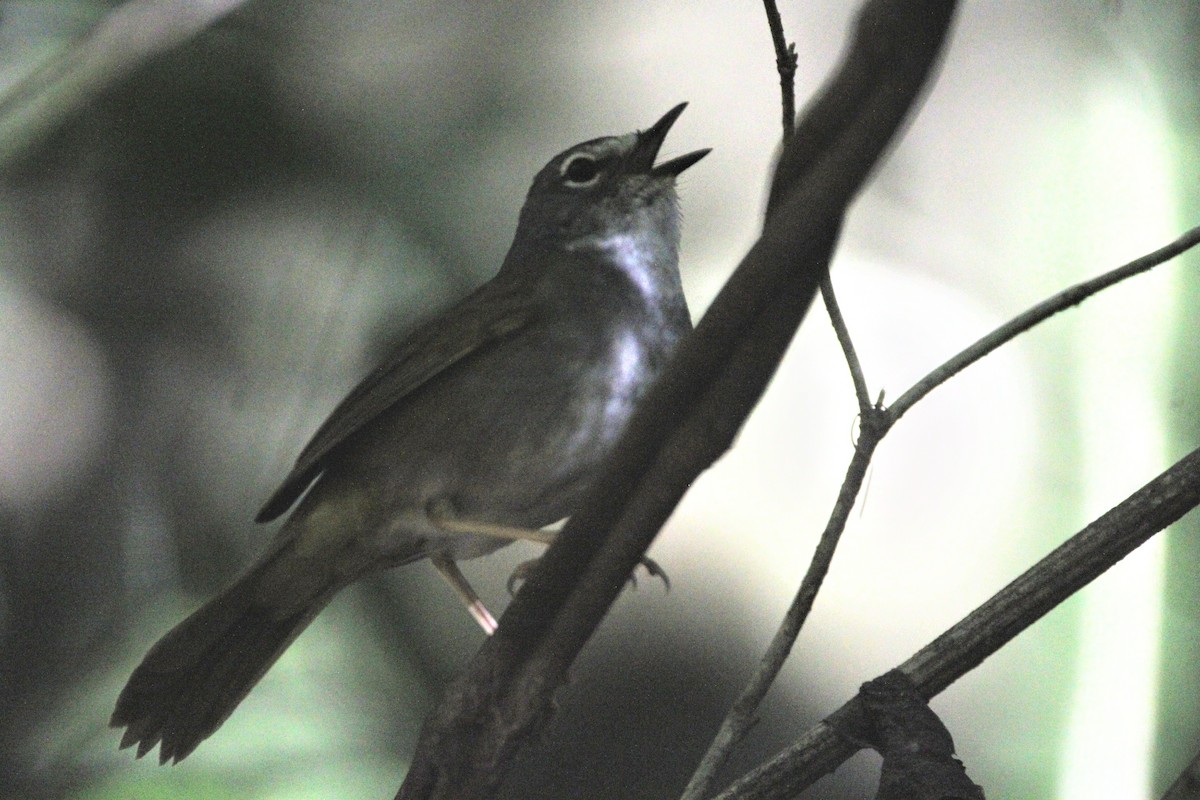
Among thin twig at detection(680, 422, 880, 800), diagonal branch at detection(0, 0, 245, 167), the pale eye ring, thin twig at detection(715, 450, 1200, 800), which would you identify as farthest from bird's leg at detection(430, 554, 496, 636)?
diagonal branch at detection(0, 0, 245, 167)

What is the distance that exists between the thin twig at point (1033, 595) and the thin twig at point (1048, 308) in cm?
21

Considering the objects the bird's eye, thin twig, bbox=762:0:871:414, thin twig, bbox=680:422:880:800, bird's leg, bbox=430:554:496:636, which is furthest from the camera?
the bird's eye

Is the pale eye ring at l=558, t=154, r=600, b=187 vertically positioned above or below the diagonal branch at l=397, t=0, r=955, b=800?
above

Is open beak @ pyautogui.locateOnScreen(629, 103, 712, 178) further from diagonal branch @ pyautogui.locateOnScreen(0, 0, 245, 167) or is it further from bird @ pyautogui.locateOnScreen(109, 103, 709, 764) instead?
diagonal branch @ pyautogui.locateOnScreen(0, 0, 245, 167)

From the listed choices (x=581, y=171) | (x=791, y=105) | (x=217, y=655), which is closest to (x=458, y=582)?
(x=217, y=655)

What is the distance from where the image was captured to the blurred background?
351 centimetres

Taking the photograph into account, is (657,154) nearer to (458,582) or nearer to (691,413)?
(458,582)

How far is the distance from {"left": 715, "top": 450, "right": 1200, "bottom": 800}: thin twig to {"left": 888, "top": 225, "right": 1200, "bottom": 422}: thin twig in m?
0.21

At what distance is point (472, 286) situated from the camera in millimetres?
3871

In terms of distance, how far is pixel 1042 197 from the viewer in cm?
380

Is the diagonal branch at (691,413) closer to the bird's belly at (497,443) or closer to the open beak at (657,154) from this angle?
the bird's belly at (497,443)

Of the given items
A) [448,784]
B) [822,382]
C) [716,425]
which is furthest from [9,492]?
[716,425]

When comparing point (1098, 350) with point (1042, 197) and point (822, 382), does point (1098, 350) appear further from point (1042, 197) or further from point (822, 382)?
point (822, 382)

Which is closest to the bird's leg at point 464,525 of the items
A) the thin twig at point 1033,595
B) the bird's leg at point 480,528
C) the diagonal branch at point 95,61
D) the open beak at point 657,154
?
the bird's leg at point 480,528
